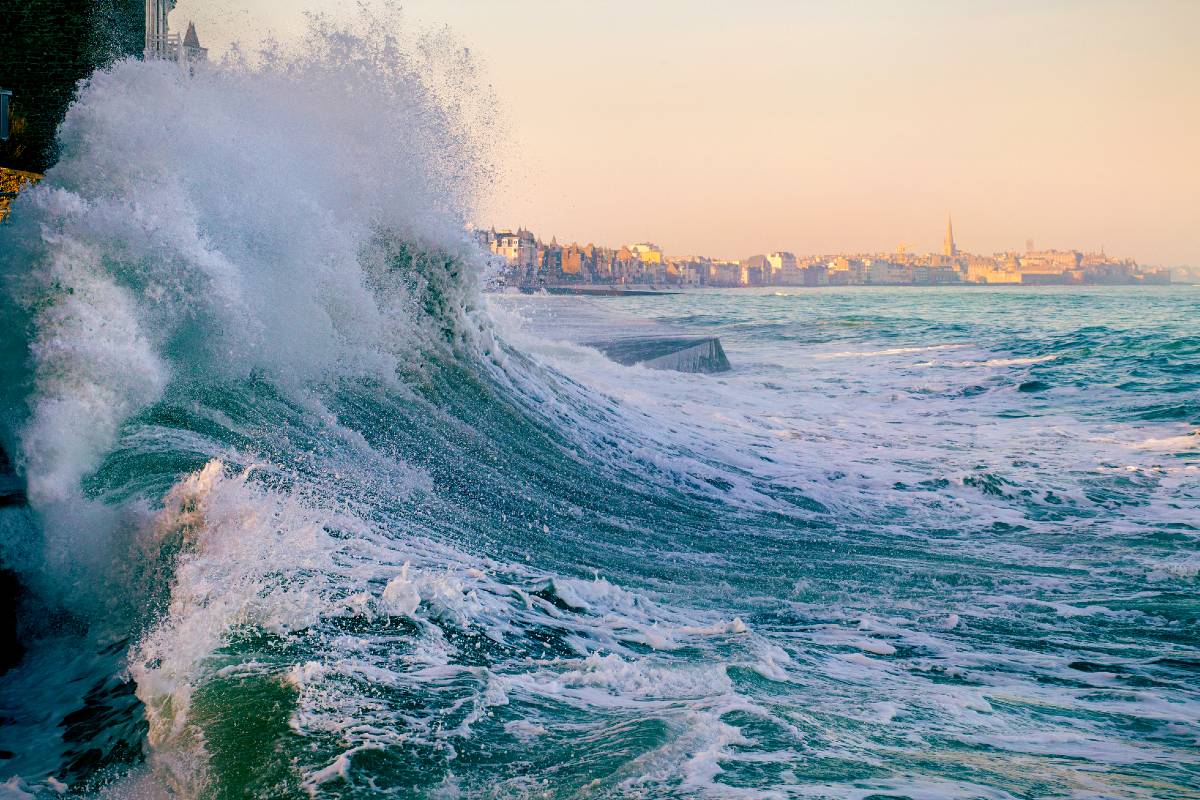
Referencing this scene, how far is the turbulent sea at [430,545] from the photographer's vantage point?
121 inches

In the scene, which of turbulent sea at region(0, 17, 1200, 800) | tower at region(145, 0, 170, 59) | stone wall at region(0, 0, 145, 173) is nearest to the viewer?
turbulent sea at region(0, 17, 1200, 800)

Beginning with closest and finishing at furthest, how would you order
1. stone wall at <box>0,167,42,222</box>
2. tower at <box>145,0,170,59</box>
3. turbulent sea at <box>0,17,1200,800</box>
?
turbulent sea at <box>0,17,1200,800</box>
stone wall at <box>0,167,42,222</box>
tower at <box>145,0,170,59</box>

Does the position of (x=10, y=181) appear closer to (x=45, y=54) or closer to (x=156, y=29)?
(x=45, y=54)

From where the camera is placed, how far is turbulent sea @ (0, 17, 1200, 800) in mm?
3066

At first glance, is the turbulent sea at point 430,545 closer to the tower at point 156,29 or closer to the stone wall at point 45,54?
the stone wall at point 45,54

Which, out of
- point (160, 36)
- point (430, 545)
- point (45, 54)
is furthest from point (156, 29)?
point (430, 545)

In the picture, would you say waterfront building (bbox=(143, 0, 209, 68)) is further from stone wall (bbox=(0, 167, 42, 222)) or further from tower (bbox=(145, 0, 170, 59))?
stone wall (bbox=(0, 167, 42, 222))

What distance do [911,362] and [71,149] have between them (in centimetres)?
1897

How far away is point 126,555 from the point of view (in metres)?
4.06

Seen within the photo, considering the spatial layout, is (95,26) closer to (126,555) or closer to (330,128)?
(330,128)

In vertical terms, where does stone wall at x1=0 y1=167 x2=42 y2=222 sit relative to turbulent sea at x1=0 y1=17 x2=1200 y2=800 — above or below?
above

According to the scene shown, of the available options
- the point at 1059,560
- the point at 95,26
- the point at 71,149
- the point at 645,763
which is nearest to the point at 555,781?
the point at 645,763

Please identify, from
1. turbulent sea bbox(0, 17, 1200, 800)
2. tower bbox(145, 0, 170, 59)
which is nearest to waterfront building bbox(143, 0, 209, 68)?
tower bbox(145, 0, 170, 59)

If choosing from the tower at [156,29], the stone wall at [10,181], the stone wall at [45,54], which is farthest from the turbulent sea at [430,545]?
the tower at [156,29]
